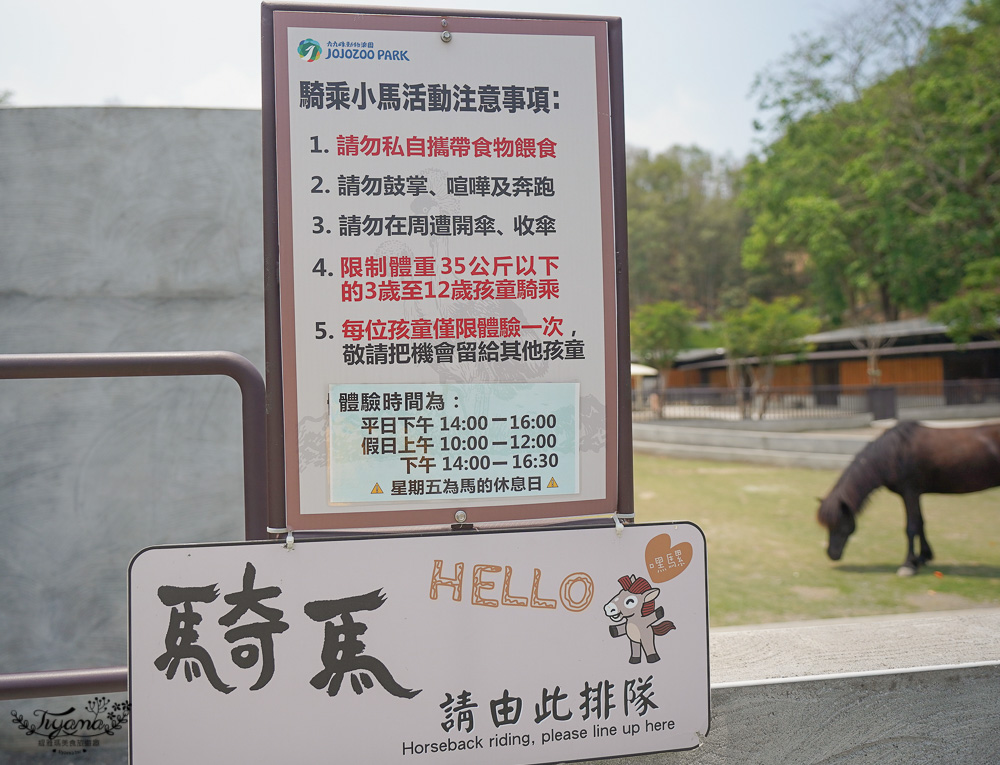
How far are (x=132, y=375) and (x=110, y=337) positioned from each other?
6.19 ft

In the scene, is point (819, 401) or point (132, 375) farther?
point (819, 401)

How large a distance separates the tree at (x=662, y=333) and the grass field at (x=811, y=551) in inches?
573

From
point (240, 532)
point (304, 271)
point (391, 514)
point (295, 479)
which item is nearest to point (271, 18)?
point (304, 271)

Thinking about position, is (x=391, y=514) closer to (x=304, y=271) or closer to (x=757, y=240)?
(x=304, y=271)

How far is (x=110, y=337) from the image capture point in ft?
10.3

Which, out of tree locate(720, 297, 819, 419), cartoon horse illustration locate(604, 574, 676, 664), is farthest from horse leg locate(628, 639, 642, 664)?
tree locate(720, 297, 819, 419)

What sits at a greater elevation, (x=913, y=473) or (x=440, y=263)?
(x=440, y=263)

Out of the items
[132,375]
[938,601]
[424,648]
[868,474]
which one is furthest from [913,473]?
[132,375]

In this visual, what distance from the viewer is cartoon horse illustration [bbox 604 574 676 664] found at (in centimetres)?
162

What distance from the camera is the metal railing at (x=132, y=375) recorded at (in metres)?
1.51

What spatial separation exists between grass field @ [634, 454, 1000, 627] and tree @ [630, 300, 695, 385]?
14.6m

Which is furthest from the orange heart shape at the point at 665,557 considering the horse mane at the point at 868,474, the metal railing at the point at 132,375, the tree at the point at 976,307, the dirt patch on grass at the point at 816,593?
the tree at the point at 976,307

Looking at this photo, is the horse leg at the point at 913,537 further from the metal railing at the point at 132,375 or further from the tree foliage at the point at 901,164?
the tree foliage at the point at 901,164

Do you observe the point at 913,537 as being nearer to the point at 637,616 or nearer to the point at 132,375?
the point at 637,616
